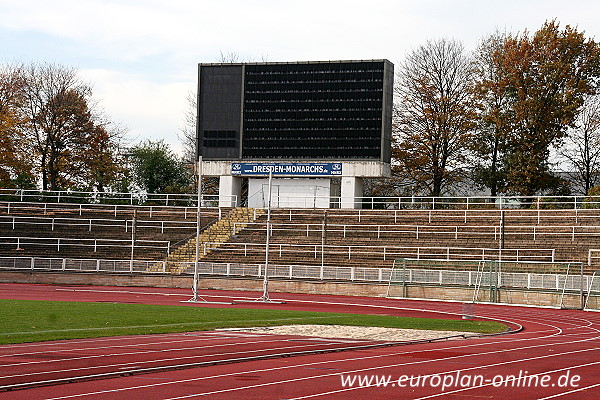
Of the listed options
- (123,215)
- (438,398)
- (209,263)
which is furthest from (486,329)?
(123,215)

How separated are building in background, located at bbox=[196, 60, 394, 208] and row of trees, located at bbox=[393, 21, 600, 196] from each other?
10344 millimetres

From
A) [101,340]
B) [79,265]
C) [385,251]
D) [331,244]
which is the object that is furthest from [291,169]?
[101,340]

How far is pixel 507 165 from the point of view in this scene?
59031 millimetres

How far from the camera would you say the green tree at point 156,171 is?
74000 mm

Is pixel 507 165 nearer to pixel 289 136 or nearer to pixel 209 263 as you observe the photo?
pixel 289 136

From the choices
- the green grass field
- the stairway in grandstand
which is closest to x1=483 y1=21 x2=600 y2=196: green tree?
the stairway in grandstand

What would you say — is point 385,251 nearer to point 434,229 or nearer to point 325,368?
point 434,229

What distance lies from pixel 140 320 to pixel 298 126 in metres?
29.1

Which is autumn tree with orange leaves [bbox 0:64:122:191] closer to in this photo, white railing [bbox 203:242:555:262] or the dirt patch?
white railing [bbox 203:242:555:262]

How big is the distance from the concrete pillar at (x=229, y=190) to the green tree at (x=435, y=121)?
1276 cm

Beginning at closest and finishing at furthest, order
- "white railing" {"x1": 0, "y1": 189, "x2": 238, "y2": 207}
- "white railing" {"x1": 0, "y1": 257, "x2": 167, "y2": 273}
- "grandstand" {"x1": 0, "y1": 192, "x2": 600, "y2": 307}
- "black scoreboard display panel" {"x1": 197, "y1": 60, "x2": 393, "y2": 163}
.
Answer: "grandstand" {"x1": 0, "y1": 192, "x2": 600, "y2": 307} → "white railing" {"x1": 0, "y1": 257, "x2": 167, "y2": 273} → "black scoreboard display panel" {"x1": 197, "y1": 60, "x2": 393, "y2": 163} → "white railing" {"x1": 0, "y1": 189, "x2": 238, "y2": 207}

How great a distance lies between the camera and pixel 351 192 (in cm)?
5331

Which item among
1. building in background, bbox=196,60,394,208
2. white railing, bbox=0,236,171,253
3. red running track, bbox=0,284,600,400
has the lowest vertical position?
red running track, bbox=0,284,600,400

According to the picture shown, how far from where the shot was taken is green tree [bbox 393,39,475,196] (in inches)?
2421
